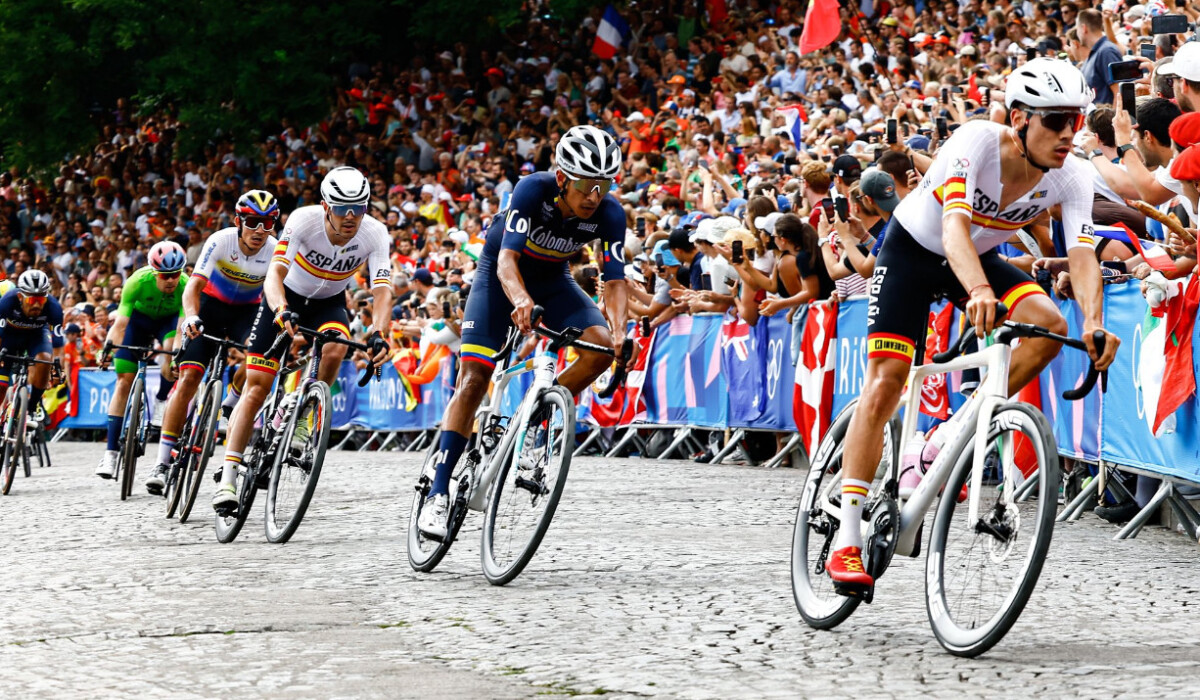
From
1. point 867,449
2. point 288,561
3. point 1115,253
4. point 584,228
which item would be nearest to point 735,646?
point 867,449

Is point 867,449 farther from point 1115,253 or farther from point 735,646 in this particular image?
point 1115,253

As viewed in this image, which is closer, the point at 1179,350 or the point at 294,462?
the point at 1179,350

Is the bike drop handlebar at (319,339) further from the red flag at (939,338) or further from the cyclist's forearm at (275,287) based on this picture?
the red flag at (939,338)

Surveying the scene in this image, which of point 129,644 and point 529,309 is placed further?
point 529,309

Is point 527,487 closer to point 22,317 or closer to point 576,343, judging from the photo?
point 576,343

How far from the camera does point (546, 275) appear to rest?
767 centimetres

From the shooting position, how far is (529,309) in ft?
22.5

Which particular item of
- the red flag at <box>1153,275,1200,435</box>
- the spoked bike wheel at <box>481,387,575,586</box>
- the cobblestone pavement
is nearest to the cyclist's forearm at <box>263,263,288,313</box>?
the cobblestone pavement

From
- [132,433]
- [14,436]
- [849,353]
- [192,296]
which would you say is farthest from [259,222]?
[14,436]

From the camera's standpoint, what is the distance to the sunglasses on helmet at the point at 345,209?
30.7 feet

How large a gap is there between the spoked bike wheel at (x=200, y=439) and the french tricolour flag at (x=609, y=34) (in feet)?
60.9

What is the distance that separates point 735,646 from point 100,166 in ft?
114

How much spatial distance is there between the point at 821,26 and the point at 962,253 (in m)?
14.1

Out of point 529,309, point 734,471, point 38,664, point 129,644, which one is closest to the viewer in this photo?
point 38,664
